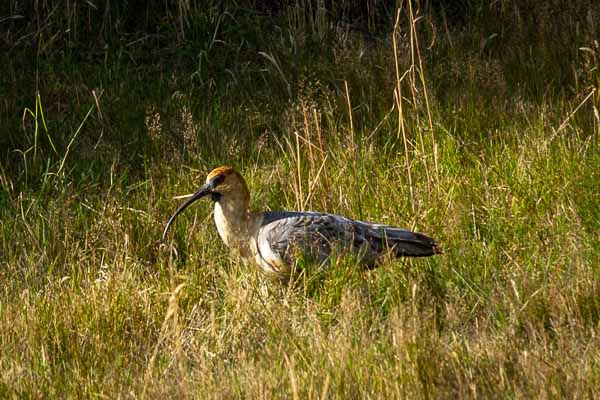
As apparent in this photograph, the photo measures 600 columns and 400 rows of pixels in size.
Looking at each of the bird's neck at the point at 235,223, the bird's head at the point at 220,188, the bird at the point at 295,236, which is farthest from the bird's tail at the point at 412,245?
the bird's head at the point at 220,188

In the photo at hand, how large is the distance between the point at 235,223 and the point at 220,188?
0.63 feet

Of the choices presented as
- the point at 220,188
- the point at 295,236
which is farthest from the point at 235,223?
the point at 295,236

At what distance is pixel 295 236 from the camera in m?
5.41

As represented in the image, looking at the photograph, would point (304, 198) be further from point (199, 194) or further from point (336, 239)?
point (336, 239)

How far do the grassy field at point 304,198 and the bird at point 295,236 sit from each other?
106mm

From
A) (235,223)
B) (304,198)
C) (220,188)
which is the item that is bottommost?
(304,198)

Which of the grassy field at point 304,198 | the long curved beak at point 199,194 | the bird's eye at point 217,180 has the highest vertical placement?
the bird's eye at point 217,180

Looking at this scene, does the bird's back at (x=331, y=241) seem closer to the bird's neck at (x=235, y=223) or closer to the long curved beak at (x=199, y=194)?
the bird's neck at (x=235, y=223)

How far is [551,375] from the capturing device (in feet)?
13.5

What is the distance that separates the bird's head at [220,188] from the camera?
579 centimetres

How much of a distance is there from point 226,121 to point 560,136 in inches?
86.3

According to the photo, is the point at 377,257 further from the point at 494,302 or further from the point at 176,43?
the point at 176,43

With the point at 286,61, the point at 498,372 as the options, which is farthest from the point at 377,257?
the point at 286,61

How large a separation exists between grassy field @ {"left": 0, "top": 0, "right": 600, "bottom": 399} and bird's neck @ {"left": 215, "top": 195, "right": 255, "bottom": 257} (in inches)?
5.2
